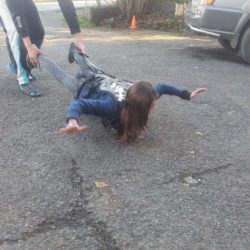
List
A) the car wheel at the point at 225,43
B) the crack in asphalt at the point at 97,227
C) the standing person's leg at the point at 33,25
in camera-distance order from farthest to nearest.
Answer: the car wheel at the point at 225,43
the standing person's leg at the point at 33,25
the crack in asphalt at the point at 97,227

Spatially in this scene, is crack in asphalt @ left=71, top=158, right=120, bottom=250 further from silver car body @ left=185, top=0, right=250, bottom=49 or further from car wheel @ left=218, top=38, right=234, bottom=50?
car wheel @ left=218, top=38, right=234, bottom=50

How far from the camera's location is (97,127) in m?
4.36

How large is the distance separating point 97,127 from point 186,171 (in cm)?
115

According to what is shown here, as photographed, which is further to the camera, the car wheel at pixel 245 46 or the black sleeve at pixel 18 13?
the car wheel at pixel 245 46

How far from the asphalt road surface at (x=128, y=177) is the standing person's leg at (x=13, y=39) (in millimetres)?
262

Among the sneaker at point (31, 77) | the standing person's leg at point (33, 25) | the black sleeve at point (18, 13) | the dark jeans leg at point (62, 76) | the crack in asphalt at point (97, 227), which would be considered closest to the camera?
the crack in asphalt at point (97, 227)

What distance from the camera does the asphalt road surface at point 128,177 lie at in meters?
2.78

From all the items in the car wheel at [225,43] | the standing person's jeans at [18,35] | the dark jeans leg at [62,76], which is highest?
the standing person's jeans at [18,35]

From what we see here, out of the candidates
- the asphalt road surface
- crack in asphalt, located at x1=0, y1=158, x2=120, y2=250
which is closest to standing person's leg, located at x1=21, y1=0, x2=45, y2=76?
the asphalt road surface

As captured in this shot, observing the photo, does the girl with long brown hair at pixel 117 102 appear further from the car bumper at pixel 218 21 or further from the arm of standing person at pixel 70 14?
the car bumper at pixel 218 21

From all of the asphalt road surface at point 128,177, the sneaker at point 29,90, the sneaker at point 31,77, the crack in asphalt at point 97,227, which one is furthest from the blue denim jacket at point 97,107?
the sneaker at point 31,77

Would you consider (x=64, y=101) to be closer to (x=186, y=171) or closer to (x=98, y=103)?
(x=98, y=103)

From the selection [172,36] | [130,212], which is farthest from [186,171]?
[172,36]

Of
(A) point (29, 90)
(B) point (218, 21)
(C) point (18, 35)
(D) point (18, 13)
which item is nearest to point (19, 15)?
(D) point (18, 13)
